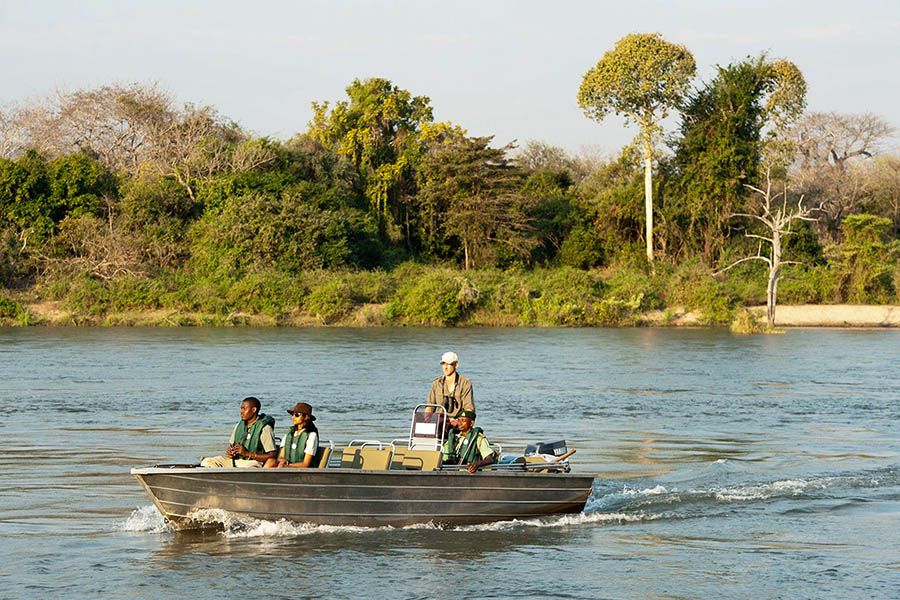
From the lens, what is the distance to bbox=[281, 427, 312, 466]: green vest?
36.4 ft

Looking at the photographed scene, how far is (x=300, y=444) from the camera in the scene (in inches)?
438

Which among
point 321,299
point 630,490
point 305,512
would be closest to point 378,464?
point 305,512

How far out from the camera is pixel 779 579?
9828 millimetres

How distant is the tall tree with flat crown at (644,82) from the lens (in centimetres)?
5003

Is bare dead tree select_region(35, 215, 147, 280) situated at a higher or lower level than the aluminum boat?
higher

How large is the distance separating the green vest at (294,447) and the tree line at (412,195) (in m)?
35.7

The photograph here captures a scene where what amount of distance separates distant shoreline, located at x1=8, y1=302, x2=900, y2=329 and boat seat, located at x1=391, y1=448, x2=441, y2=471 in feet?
112

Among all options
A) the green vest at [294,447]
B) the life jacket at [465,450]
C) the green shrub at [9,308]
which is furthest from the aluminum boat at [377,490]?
the green shrub at [9,308]

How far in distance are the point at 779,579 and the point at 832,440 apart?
28.7ft

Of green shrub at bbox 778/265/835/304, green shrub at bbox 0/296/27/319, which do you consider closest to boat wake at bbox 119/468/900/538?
green shrub at bbox 778/265/835/304

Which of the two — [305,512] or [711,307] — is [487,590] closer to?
[305,512]

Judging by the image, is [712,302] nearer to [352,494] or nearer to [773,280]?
[773,280]

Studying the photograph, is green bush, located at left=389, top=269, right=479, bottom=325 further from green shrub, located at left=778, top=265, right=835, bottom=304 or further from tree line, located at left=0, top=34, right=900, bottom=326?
green shrub, located at left=778, top=265, right=835, bottom=304

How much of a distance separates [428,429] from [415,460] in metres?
0.46
